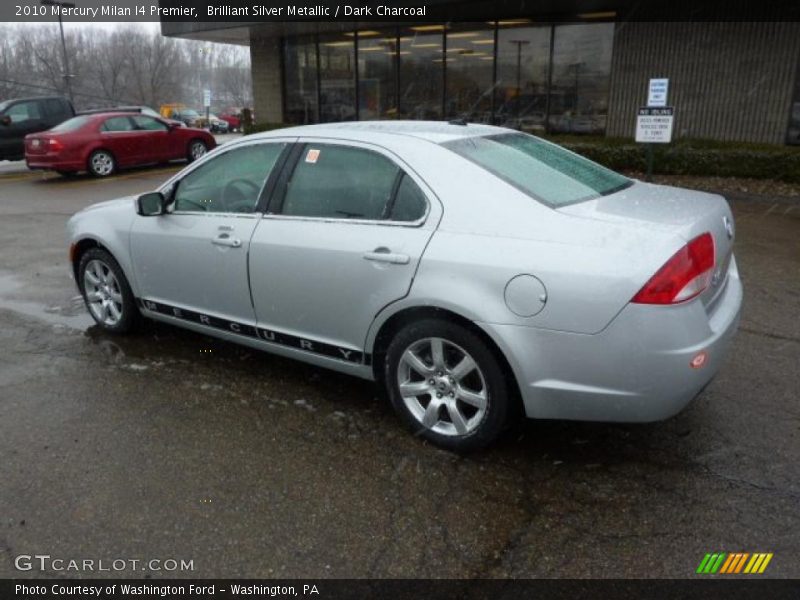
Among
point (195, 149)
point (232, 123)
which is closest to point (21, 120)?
point (195, 149)

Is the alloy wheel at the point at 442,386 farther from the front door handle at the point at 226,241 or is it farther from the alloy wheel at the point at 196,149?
the alloy wheel at the point at 196,149

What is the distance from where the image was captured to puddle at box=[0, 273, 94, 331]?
5.33m

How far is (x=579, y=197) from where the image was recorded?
11.1ft

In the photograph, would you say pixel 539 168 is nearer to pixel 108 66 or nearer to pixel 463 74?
pixel 463 74

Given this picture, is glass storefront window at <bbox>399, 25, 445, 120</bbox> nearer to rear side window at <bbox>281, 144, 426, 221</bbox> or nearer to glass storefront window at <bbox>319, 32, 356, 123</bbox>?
glass storefront window at <bbox>319, 32, 356, 123</bbox>

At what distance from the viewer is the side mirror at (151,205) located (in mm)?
4316

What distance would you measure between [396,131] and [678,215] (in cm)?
154

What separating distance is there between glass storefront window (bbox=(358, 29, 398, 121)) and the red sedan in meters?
4.67

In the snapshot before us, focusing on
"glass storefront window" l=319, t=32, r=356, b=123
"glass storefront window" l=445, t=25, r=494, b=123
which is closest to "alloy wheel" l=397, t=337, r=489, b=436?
"glass storefront window" l=445, t=25, r=494, b=123

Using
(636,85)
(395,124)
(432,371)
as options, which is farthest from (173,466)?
(636,85)

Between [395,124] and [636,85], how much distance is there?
11.1m

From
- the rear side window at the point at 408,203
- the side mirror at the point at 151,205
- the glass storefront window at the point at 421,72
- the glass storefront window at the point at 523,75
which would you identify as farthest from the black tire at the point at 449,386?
the glass storefront window at the point at 421,72

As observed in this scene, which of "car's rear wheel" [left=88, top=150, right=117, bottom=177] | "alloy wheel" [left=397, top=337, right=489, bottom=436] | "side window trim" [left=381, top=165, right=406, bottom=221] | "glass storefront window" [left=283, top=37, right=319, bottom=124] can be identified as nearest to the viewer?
"alloy wheel" [left=397, top=337, right=489, bottom=436]
